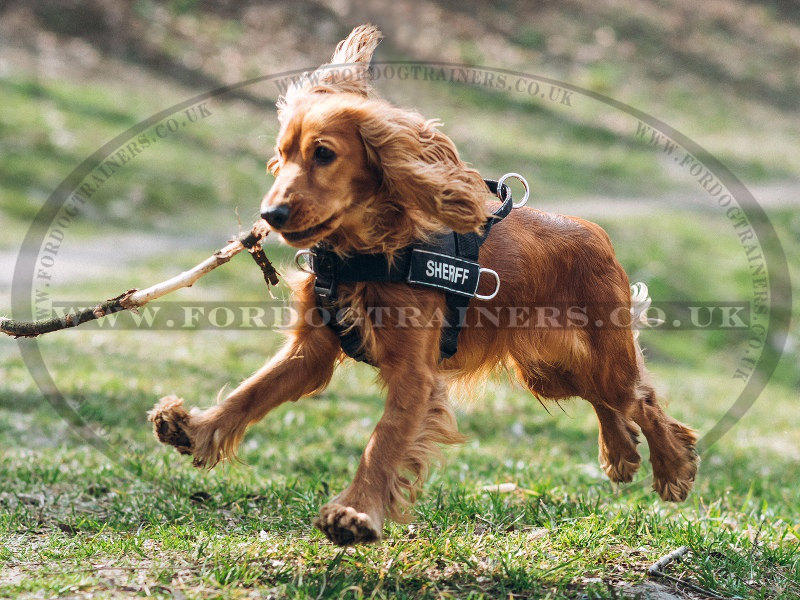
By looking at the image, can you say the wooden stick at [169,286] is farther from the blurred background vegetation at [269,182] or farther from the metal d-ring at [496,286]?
the metal d-ring at [496,286]

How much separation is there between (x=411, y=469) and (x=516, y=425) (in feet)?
A: 10.0

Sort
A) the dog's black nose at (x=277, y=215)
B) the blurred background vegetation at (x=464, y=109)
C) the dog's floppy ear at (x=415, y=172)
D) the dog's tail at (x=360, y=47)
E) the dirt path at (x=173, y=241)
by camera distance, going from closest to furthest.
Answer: the dog's black nose at (x=277, y=215), the dog's floppy ear at (x=415, y=172), the dog's tail at (x=360, y=47), the dirt path at (x=173, y=241), the blurred background vegetation at (x=464, y=109)

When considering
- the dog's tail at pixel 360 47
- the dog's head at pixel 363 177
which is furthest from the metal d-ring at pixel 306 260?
the dog's tail at pixel 360 47

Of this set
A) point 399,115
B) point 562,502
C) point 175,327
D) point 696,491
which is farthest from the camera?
point 175,327

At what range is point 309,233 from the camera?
118 inches

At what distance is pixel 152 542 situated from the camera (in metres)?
3.42

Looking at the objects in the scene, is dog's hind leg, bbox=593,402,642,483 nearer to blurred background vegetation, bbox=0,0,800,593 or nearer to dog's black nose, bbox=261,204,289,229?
blurred background vegetation, bbox=0,0,800,593

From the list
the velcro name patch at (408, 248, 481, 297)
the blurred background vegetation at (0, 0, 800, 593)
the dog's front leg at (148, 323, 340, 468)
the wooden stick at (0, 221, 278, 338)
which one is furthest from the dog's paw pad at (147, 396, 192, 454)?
the velcro name patch at (408, 248, 481, 297)

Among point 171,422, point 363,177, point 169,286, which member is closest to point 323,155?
point 363,177

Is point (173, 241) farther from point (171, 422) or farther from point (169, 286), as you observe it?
point (171, 422)

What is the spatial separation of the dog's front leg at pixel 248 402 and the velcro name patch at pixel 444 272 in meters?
0.47

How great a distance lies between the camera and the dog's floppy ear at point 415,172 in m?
3.13

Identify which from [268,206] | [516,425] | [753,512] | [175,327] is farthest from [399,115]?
[175,327]

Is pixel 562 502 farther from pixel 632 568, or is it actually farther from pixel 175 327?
pixel 175 327
